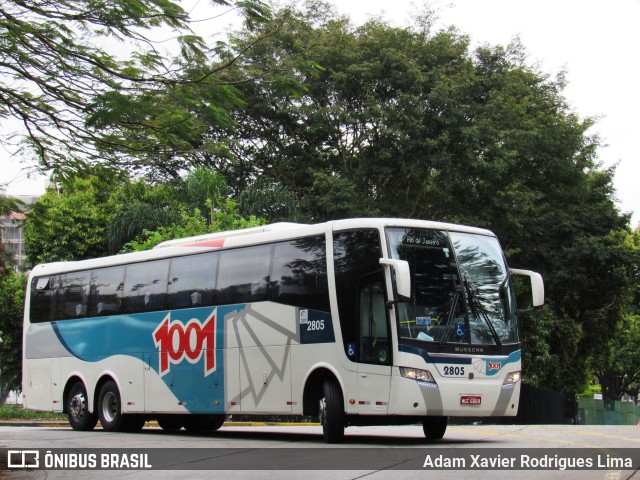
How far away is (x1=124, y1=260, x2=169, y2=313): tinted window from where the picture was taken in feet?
61.7

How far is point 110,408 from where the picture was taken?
20031 mm

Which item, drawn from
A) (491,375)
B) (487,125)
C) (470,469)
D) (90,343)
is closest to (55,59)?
(470,469)

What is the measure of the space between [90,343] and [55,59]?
9560 millimetres

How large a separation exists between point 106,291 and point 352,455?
30.4 feet

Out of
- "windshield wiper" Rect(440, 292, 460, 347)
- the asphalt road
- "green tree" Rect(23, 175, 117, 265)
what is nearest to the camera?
the asphalt road

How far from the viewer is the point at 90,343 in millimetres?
20219

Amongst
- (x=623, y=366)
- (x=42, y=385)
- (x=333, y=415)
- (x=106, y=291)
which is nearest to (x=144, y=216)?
(x=42, y=385)

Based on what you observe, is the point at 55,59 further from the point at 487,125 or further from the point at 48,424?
the point at 487,125

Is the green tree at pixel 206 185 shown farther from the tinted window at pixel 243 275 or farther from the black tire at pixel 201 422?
the tinted window at pixel 243 275

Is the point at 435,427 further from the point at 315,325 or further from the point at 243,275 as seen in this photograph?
the point at 243,275

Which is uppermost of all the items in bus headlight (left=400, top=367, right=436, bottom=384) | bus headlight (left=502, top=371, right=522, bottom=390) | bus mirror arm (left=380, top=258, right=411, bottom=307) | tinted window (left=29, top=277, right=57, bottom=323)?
tinted window (left=29, top=277, right=57, bottom=323)

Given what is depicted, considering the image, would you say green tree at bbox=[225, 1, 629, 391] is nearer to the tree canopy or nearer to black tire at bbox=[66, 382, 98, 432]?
the tree canopy

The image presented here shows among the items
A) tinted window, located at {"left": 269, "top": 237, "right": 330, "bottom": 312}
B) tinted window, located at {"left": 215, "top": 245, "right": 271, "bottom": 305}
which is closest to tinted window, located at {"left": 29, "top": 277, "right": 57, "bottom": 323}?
tinted window, located at {"left": 215, "top": 245, "right": 271, "bottom": 305}

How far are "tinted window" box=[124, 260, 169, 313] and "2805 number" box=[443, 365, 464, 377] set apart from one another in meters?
6.53
